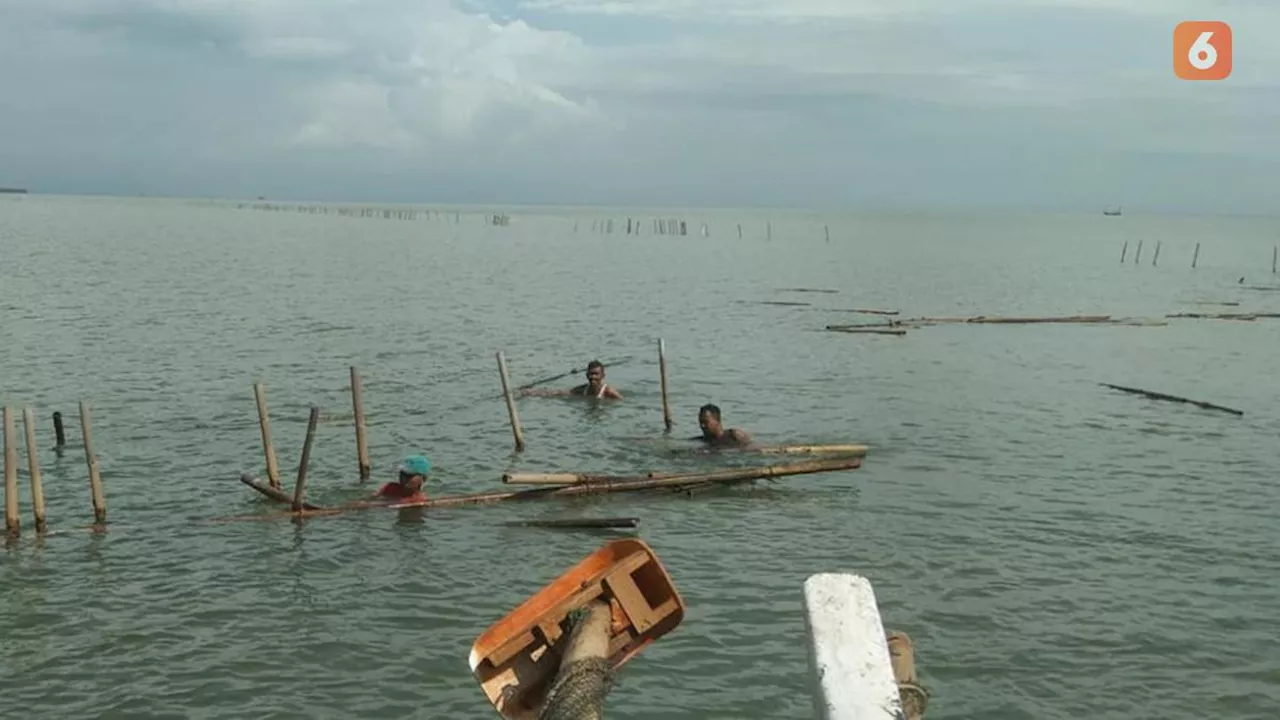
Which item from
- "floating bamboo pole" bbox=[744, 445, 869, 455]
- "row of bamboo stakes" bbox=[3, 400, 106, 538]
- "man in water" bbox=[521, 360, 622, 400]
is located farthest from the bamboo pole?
"man in water" bbox=[521, 360, 622, 400]

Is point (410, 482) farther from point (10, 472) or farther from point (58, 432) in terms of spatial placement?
point (58, 432)

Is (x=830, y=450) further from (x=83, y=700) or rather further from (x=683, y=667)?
(x=83, y=700)

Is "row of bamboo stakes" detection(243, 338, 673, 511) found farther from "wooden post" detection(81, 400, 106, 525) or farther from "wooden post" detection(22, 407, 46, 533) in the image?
"wooden post" detection(22, 407, 46, 533)

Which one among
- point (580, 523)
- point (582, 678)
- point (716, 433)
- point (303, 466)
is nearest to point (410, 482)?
point (303, 466)

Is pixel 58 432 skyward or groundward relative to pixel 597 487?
skyward

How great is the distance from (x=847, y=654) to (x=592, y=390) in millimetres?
22832

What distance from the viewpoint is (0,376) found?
29188mm

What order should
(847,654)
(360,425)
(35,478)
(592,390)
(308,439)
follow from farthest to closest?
(592,390)
(360,425)
(308,439)
(35,478)
(847,654)

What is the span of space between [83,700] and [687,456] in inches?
480

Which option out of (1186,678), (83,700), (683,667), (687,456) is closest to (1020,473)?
(687,456)

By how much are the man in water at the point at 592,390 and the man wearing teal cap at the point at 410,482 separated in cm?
931

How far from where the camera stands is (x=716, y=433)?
21422 millimetres

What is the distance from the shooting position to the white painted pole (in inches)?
152

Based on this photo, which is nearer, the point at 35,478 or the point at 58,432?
the point at 35,478
